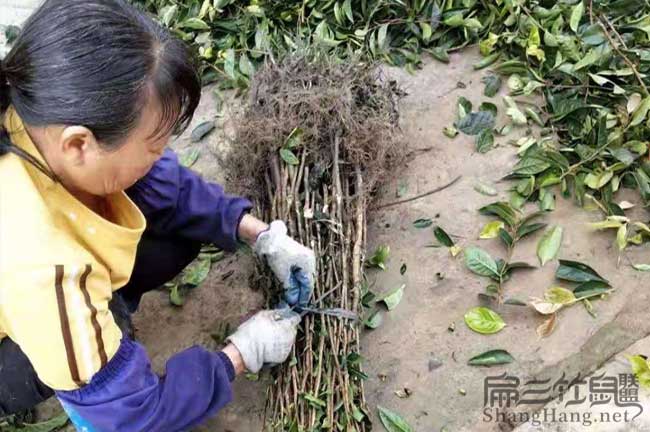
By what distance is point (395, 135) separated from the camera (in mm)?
2221

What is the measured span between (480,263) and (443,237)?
134 mm

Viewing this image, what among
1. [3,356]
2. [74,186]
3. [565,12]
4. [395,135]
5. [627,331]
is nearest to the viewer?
[74,186]

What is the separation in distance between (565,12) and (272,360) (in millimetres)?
1581

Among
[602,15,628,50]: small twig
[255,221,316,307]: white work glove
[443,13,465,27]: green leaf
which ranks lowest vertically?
[602,15,628,50]: small twig

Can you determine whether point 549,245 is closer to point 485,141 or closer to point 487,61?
point 485,141

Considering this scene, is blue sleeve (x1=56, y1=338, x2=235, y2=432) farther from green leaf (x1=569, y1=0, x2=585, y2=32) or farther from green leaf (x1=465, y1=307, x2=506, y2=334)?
green leaf (x1=569, y1=0, x2=585, y2=32)

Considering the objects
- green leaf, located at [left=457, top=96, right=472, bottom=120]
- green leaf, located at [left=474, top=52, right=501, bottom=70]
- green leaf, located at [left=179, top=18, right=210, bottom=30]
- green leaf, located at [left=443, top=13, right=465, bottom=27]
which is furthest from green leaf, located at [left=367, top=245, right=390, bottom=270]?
green leaf, located at [left=179, top=18, right=210, bottom=30]

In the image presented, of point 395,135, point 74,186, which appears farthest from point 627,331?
point 74,186

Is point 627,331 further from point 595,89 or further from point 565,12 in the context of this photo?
point 565,12

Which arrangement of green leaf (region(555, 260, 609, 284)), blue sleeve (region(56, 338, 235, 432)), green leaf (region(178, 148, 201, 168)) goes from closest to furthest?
blue sleeve (region(56, 338, 235, 432)), green leaf (region(555, 260, 609, 284)), green leaf (region(178, 148, 201, 168))

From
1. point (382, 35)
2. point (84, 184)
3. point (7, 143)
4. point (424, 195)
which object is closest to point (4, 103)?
point (7, 143)

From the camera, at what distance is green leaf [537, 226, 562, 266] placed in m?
1.99

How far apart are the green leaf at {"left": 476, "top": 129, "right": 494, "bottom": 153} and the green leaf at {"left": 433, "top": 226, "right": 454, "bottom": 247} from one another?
14.2 inches

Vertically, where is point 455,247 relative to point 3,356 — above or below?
below
